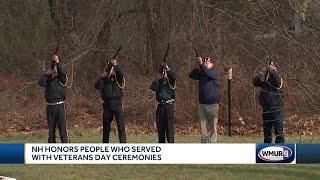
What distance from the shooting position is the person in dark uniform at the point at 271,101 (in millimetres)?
11445

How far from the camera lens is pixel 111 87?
12.2 meters

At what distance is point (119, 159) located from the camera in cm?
748

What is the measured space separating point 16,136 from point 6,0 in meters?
7.31

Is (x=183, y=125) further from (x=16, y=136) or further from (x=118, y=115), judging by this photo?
(x=118, y=115)

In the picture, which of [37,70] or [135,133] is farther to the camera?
[37,70]

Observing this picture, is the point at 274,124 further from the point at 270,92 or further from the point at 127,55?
the point at 127,55

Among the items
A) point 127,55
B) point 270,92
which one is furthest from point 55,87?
point 127,55

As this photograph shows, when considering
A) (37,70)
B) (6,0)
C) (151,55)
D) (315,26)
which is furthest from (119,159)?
(6,0)

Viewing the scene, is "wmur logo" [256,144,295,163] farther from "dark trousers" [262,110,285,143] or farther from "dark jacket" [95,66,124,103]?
"dark jacket" [95,66,124,103]

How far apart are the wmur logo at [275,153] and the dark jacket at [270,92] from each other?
12.9 feet

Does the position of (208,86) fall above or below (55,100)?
above

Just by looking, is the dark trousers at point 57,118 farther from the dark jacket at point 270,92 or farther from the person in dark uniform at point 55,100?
the dark jacket at point 270,92

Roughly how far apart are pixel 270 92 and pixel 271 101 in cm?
55

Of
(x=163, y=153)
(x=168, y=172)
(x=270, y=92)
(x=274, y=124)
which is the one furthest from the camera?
(x=274, y=124)
